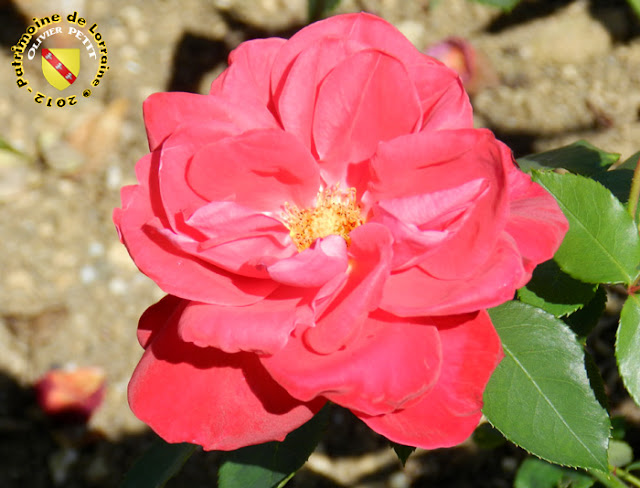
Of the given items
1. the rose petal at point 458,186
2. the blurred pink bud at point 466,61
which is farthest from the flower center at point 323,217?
the blurred pink bud at point 466,61

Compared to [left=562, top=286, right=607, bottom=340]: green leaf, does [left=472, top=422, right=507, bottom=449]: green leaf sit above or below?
below

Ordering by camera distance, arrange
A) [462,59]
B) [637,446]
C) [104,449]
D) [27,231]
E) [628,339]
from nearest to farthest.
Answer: [628,339] → [637,446] → [104,449] → [27,231] → [462,59]

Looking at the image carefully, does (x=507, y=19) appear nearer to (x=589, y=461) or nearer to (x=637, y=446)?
(x=637, y=446)

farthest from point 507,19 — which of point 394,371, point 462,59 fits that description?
point 394,371

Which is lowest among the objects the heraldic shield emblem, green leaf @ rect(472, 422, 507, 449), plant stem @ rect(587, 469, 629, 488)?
green leaf @ rect(472, 422, 507, 449)

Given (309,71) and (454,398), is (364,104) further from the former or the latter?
(454,398)

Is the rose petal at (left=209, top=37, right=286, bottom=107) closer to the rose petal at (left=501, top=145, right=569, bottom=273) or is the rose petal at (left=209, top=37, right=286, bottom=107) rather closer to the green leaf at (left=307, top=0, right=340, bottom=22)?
the rose petal at (left=501, top=145, right=569, bottom=273)

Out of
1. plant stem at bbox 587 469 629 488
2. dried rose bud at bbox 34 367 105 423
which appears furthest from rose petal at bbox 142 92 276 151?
dried rose bud at bbox 34 367 105 423

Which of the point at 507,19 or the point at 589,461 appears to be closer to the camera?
the point at 589,461
